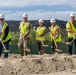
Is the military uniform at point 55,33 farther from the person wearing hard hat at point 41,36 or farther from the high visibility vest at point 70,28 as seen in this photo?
the high visibility vest at point 70,28

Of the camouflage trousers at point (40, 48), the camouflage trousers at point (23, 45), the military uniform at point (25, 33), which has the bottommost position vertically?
the camouflage trousers at point (40, 48)

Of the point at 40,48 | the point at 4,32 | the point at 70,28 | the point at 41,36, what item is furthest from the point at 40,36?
the point at 4,32

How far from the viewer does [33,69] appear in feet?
36.0

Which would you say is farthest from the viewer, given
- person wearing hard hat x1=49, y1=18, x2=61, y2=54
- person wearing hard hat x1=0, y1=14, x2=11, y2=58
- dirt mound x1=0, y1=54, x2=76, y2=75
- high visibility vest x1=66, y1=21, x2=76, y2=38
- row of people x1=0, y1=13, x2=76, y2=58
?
person wearing hard hat x1=49, y1=18, x2=61, y2=54

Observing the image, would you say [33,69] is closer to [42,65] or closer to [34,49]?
[42,65]

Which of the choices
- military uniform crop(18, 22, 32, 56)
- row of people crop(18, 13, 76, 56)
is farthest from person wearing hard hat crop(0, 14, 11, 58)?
military uniform crop(18, 22, 32, 56)

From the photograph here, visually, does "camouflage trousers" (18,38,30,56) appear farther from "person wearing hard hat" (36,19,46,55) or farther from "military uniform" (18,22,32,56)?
"person wearing hard hat" (36,19,46,55)

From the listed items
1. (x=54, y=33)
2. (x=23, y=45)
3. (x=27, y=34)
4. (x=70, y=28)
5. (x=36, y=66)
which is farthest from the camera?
(x=54, y=33)

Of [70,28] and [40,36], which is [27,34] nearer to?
[40,36]

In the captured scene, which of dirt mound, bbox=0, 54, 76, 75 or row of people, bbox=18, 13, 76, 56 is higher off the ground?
row of people, bbox=18, 13, 76, 56

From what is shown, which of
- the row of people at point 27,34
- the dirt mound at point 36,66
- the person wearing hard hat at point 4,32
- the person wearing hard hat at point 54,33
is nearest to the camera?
the dirt mound at point 36,66

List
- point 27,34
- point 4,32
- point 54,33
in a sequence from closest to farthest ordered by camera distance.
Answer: point 4,32
point 27,34
point 54,33

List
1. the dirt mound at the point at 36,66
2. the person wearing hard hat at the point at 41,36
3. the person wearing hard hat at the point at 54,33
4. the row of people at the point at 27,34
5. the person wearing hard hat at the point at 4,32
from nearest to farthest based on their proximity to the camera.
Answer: the dirt mound at the point at 36,66, the person wearing hard hat at the point at 4,32, the row of people at the point at 27,34, the person wearing hard hat at the point at 54,33, the person wearing hard hat at the point at 41,36

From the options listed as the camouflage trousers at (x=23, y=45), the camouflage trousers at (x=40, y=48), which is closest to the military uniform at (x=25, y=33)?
the camouflage trousers at (x=23, y=45)
